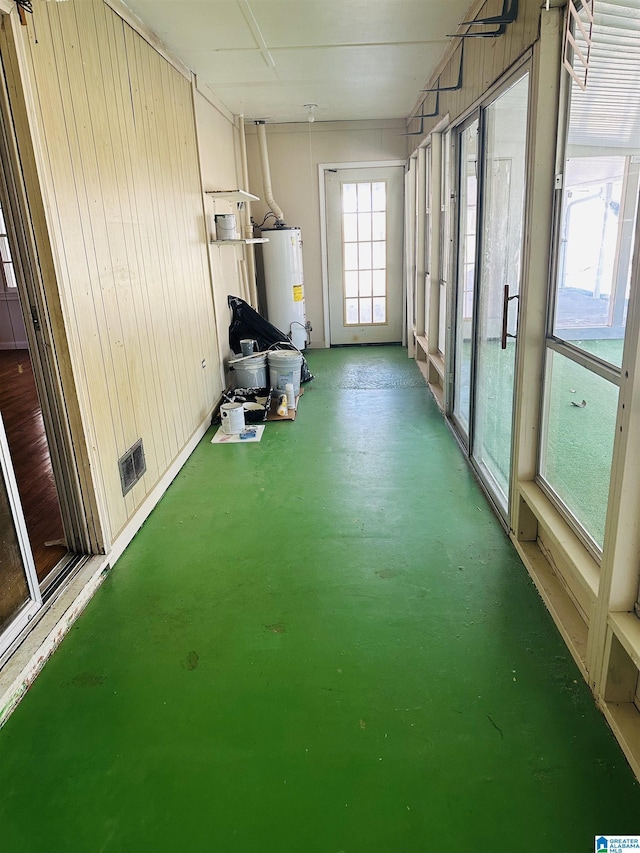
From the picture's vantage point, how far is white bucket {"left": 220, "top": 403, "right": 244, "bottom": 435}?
461 centimetres

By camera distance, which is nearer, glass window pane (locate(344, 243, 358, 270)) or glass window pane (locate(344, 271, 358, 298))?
glass window pane (locate(344, 243, 358, 270))

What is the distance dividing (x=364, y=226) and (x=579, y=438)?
5.67 m

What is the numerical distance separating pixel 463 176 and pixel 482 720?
11.6ft

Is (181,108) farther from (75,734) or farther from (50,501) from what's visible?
(75,734)

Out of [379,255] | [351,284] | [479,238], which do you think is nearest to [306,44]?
[479,238]

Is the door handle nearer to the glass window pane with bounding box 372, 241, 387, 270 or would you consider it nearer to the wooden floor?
the wooden floor

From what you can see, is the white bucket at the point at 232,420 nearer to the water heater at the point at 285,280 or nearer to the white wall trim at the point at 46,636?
the white wall trim at the point at 46,636

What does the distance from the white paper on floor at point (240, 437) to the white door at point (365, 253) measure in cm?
349

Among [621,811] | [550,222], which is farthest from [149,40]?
[621,811]

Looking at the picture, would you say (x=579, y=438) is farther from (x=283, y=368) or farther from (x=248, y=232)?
(x=248, y=232)

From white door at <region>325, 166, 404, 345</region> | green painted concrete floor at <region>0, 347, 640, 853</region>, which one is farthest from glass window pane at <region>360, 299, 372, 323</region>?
green painted concrete floor at <region>0, 347, 640, 853</region>

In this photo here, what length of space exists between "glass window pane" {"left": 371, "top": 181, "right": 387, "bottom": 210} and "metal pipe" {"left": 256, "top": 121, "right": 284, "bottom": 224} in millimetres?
1240

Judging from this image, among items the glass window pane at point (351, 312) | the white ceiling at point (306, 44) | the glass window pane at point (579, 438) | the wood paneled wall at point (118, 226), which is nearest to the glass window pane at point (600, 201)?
the glass window pane at point (579, 438)

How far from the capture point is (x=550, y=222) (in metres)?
2.44
